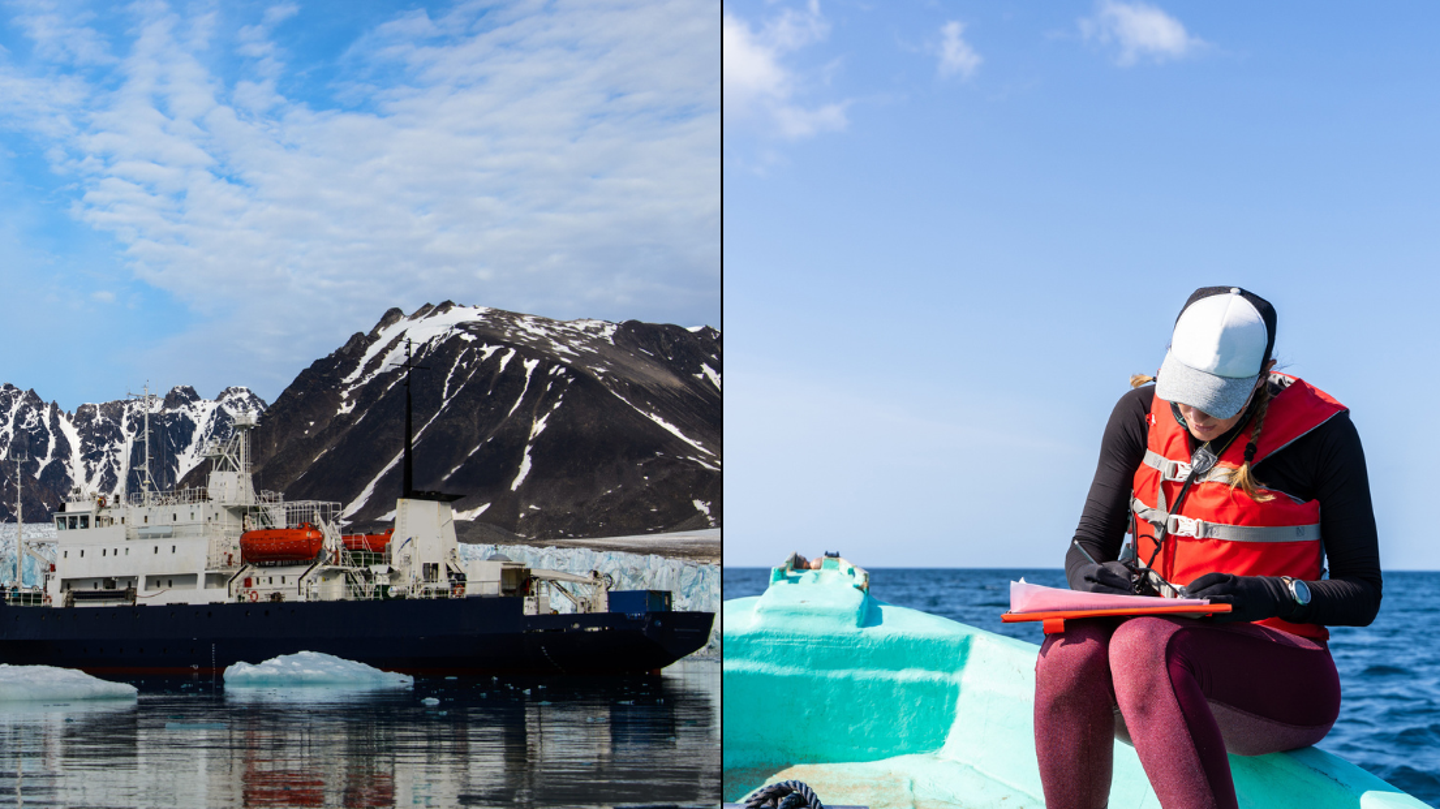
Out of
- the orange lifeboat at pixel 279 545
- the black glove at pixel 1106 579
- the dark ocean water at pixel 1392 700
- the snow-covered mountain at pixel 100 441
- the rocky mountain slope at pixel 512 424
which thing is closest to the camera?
the black glove at pixel 1106 579

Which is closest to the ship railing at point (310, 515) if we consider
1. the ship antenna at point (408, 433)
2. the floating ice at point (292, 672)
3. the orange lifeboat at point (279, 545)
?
the orange lifeboat at point (279, 545)

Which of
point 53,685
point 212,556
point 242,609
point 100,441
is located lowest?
point 53,685

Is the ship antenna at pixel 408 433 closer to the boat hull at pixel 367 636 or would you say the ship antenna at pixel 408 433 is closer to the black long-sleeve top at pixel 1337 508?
the boat hull at pixel 367 636

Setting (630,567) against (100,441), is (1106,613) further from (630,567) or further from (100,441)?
(630,567)

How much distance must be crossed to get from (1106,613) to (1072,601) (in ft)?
0.10

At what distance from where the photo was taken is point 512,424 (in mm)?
28859

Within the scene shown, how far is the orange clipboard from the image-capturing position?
88 cm

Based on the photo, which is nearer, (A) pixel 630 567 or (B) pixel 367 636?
(B) pixel 367 636

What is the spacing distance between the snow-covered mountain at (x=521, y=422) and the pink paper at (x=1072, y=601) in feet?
76.7

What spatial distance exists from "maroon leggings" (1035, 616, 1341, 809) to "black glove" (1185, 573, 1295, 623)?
3 centimetres

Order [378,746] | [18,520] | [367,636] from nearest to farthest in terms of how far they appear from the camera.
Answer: [378,746] < [367,636] < [18,520]

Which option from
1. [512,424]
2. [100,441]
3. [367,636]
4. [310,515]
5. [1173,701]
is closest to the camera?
[1173,701]

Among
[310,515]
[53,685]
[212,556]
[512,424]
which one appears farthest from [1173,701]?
[512,424]

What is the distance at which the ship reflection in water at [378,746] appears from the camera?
8.35 meters
